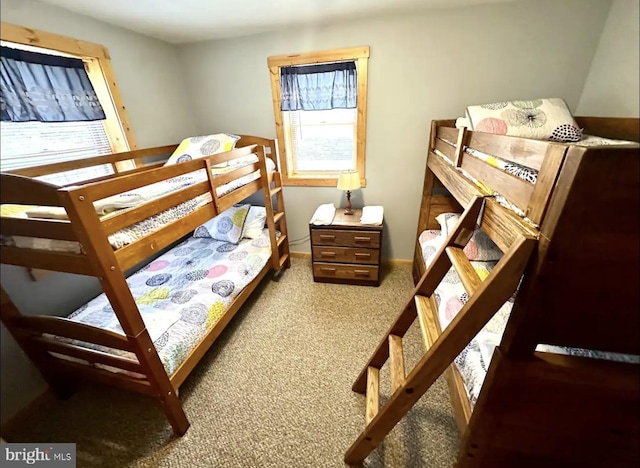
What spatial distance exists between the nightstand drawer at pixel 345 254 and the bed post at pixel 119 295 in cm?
147

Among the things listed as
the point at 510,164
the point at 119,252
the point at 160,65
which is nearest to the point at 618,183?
the point at 510,164

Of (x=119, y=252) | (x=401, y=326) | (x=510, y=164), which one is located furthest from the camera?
(x=401, y=326)

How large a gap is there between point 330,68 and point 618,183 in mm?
2259

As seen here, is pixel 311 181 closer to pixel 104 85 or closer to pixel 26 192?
pixel 104 85

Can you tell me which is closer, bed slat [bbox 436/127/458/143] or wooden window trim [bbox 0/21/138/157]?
wooden window trim [bbox 0/21/138/157]

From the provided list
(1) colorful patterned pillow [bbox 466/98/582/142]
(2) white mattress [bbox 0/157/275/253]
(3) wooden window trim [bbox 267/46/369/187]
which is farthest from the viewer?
(3) wooden window trim [bbox 267/46/369/187]

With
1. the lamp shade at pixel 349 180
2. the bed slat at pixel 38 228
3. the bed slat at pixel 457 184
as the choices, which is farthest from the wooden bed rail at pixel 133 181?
the bed slat at pixel 457 184

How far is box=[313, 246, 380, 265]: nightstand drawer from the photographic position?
88.9 inches

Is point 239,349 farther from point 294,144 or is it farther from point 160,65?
point 160,65

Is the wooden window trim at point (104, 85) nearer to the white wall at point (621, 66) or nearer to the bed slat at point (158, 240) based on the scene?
the bed slat at point (158, 240)

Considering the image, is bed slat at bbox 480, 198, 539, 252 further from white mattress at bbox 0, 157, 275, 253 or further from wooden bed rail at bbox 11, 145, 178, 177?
wooden bed rail at bbox 11, 145, 178, 177

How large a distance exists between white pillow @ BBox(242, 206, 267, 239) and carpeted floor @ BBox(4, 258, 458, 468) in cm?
89

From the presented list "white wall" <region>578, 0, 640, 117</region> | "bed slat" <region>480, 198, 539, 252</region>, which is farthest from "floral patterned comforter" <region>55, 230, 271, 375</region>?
"white wall" <region>578, 0, 640, 117</region>

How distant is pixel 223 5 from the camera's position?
1.64 meters
